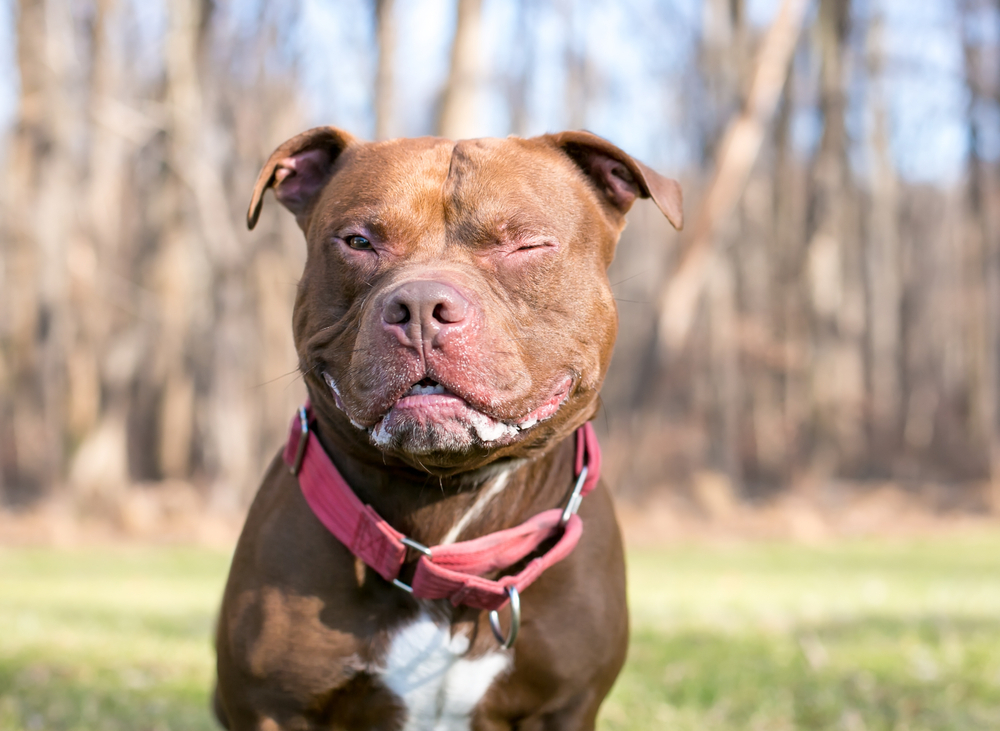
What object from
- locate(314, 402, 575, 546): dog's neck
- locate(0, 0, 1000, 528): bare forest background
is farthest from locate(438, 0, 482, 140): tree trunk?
locate(314, 402, 575, 546): dog's neck

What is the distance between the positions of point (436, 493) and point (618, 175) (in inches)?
46.2

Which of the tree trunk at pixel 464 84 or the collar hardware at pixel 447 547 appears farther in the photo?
the tree trunk at pixel 464 84

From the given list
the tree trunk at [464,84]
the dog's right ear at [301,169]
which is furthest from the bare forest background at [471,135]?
the dog's right ear at [301,169]

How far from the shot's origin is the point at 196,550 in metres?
14.0

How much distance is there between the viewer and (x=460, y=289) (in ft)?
8.27

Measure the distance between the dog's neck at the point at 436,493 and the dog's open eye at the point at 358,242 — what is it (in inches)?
18.1

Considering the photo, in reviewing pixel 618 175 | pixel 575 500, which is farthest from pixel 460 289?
pixel 618 175

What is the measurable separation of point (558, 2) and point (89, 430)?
14.1 metres

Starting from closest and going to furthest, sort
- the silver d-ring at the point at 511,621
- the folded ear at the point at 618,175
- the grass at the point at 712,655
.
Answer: the silver d-ring at the point at 511,621 < the folded ear at the point at 618,175 < the grass at the point at 712,655

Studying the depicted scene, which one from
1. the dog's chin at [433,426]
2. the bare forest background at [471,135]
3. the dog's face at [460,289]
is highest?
the dog's face at [460,289]

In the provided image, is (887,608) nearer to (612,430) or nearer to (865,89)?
(612,430)

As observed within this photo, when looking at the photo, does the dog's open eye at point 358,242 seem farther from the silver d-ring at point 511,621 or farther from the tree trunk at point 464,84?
the tree trunk at point 464,84

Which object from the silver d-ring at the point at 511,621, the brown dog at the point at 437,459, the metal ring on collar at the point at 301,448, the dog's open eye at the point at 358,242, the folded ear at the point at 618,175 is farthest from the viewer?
the folded ear at the point at 618,175

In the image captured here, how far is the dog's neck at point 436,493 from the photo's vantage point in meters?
2.88
